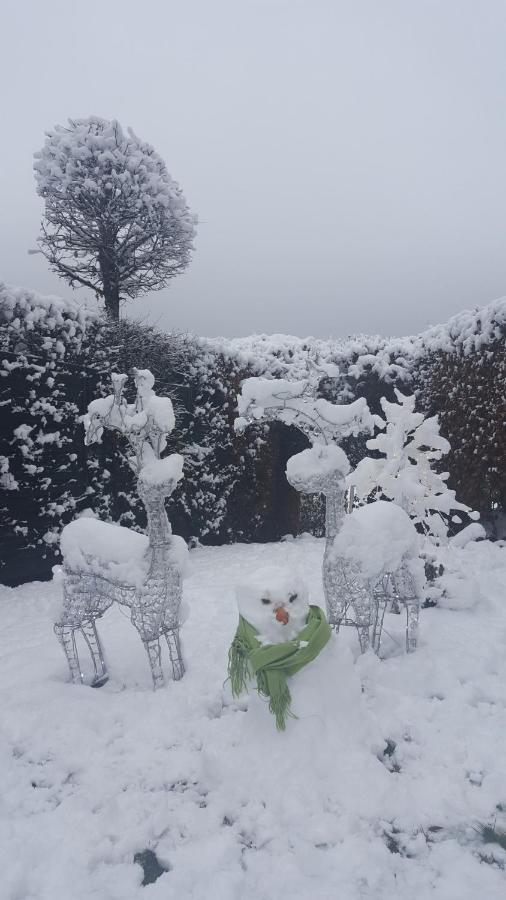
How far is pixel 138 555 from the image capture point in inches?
141

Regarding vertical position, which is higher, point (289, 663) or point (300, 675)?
point (289, 663)

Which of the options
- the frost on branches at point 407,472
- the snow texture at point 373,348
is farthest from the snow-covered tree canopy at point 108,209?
the frost on branches at point 407,472

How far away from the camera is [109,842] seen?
7.51ft

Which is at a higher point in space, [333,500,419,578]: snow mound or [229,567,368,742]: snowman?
[333,500,419,578]: snow mound

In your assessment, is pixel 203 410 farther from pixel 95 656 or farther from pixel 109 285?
pixel 95 656

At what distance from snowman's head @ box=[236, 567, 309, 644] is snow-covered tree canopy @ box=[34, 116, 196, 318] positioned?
771 centimetres

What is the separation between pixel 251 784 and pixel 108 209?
940cm

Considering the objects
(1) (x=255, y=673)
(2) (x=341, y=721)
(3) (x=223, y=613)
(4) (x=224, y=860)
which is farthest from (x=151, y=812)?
(3) (x=223, y=613)

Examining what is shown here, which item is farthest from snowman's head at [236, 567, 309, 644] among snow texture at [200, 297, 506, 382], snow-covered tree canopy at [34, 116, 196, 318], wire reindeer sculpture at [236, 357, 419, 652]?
snow-covered tree canopy at [34, 116, 196, 318]

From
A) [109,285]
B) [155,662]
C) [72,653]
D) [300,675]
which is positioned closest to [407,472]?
[300,675]

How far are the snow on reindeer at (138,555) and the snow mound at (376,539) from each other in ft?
4.15

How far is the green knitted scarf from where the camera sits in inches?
110

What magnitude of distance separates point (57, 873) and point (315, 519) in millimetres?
8099

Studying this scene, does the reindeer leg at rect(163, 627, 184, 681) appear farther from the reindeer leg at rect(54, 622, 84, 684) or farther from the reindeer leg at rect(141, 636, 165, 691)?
the reindeer leg at rect(54, 622, 84, 684)
